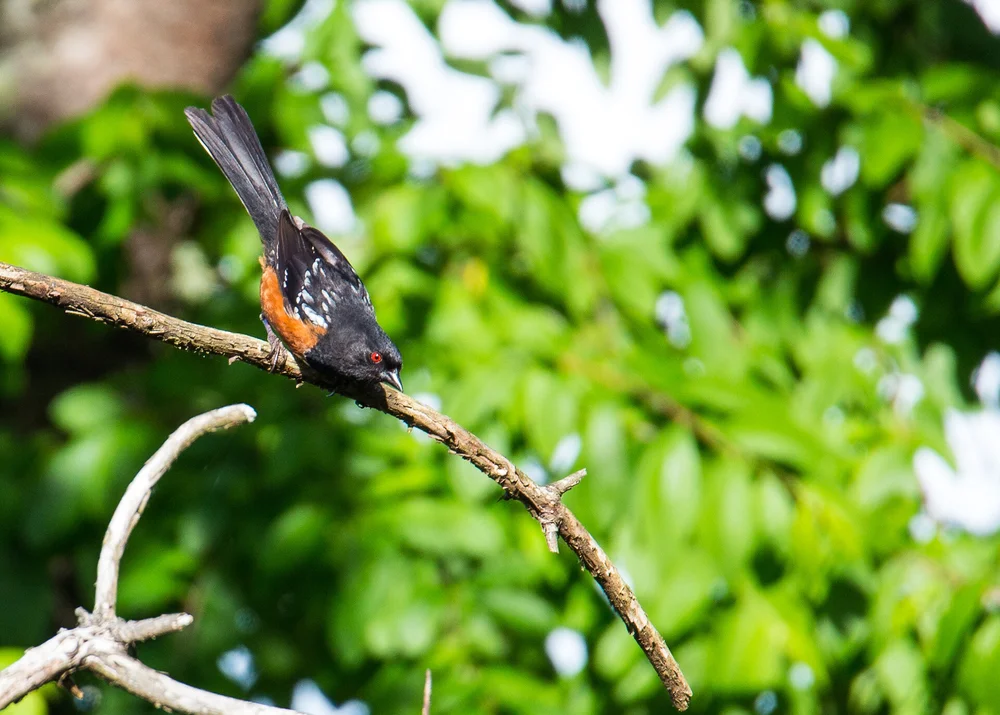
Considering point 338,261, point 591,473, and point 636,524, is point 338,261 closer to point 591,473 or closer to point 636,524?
point 591,473

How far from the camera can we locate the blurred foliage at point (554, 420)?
10.3 ft

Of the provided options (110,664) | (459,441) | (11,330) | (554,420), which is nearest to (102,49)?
(11,330)

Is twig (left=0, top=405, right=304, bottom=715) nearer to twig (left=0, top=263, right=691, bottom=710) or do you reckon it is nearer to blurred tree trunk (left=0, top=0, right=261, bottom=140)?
twig (left=0, top=263, right=691, bottom=710)

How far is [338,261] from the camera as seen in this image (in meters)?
3.16

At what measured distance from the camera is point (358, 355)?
274cm

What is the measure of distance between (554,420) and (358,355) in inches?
28.9

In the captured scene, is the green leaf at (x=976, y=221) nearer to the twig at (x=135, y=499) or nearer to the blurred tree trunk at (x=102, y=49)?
the twig at (x=135, y=499)

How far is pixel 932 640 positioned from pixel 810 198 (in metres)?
1.68

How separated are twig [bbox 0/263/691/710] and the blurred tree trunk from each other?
9.23ft

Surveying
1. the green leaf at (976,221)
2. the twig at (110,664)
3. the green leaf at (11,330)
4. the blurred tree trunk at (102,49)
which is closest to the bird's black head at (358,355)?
the green leaf at (11,330)

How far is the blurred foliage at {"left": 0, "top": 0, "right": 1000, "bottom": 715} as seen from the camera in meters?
3.15

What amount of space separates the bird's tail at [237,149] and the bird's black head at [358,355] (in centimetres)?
Answer: 59

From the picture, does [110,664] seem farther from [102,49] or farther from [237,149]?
[102,49]

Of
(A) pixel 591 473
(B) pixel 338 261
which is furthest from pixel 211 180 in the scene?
(A) pixel 591 473
